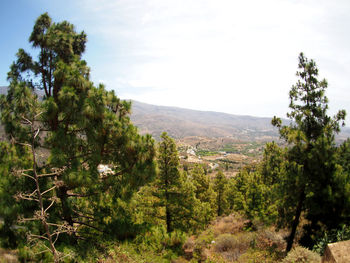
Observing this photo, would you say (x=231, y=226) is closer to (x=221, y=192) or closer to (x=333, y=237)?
(x=221, y=192)

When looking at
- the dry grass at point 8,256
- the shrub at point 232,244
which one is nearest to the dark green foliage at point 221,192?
the shrub at point 232,244

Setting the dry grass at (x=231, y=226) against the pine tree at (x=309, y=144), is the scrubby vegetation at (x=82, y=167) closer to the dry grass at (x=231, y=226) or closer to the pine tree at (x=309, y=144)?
the pine tree at (x=309, y=144)

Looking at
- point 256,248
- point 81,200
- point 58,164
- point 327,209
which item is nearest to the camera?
point 58,164

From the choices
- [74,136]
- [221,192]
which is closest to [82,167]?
[74,136]

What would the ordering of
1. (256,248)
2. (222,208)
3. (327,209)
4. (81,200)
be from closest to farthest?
1. (81,200)
2. (327,209)
3. (256,248)
4. (222,208)

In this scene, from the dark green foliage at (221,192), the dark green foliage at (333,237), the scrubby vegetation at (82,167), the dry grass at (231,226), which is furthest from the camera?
the dark green foliage at (221,192)

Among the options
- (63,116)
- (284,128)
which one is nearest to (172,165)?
(284,128)

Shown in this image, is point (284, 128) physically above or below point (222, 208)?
above

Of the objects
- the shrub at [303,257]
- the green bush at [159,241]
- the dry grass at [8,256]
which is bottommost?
the shrub at [303,257]

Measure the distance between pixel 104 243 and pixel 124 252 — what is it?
2.08 feet

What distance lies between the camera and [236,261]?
9406mm

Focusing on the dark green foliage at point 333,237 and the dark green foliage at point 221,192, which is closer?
the dark green foliage at point 333,237

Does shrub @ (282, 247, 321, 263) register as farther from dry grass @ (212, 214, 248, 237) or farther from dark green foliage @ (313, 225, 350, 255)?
dry grass @ (212, 214, 248, 237)

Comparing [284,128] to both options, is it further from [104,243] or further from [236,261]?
[104,243]
